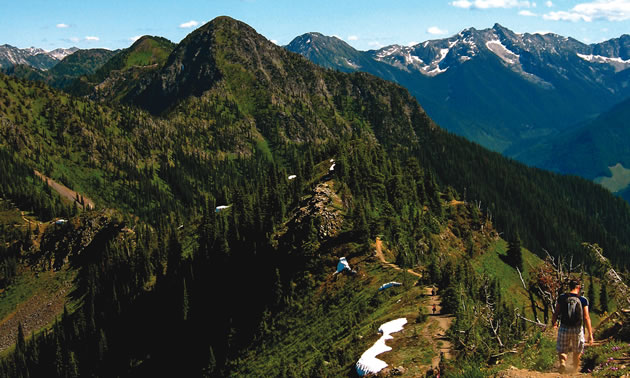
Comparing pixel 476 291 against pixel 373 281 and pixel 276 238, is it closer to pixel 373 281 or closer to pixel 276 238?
pixel 373 281

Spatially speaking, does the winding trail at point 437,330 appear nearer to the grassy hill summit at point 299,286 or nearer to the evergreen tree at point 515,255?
the grassy hill summit at point 299,286

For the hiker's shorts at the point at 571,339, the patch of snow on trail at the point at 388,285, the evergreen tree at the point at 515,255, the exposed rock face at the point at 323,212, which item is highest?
the hiker's shorts at the point at 571,339

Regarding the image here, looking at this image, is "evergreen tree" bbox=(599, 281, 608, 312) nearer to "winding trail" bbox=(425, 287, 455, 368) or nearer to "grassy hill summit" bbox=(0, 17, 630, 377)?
"grassy hill summit" bbox=(0, 17, 630, 377)

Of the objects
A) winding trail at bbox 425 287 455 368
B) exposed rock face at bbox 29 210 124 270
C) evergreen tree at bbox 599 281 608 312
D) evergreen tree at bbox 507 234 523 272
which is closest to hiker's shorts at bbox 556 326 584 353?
winding trail at bbox 425 287 455 368

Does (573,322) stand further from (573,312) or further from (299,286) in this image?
(299,286)

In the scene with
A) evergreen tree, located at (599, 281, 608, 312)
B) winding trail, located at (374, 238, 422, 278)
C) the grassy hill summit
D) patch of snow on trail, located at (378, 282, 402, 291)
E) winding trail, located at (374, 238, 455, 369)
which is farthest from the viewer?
evergreen tree, located at (599, 281, 608, 312)

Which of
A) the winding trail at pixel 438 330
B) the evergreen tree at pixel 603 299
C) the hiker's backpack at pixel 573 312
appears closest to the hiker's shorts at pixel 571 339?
the hiker's backpack at pixel 573 312

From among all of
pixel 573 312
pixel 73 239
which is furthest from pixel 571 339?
pixel 73 239
